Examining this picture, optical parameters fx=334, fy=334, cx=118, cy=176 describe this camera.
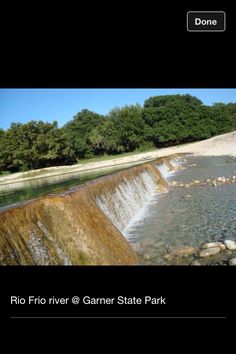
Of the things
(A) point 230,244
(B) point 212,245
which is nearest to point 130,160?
(B) point 212,245

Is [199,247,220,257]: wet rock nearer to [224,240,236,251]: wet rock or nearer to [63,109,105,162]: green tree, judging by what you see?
[224,240,236,251]: wet rock

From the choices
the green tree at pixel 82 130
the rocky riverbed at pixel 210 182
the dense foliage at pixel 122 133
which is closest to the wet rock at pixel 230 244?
the rocky riverbed at pixel 210 182

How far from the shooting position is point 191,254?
488 centimetres

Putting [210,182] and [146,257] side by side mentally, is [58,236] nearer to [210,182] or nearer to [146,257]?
[146,257]

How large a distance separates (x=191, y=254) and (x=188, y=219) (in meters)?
2.18

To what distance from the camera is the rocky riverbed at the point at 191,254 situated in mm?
4580

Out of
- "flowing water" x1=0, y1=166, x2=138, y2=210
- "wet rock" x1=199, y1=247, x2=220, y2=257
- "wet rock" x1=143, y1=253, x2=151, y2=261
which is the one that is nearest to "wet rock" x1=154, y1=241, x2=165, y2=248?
"wet rock" x1=143, y1=253, x2=151, y2=261
